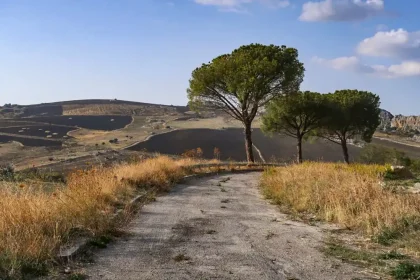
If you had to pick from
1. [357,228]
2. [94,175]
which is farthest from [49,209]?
[357,228]

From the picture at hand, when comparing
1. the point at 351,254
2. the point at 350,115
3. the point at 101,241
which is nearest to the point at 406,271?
the point at 351,254

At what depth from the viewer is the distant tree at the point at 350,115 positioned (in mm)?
44969

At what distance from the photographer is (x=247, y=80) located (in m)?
33.1

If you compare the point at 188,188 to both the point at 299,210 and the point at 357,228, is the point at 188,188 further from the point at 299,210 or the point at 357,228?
the point at 357,228

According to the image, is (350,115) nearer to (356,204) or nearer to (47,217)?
(356,204)

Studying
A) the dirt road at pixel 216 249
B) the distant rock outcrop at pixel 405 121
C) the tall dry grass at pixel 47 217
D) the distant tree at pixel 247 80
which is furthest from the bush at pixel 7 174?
the distant rock outcrop at pixel 405 121

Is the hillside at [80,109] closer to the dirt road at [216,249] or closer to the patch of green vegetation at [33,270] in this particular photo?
the dirt road at [216,249]

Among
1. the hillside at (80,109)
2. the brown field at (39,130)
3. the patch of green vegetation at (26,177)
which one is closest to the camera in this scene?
the patch of green vegetation at (26,177)

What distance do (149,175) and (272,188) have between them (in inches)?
176

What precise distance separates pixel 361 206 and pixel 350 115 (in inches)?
1557

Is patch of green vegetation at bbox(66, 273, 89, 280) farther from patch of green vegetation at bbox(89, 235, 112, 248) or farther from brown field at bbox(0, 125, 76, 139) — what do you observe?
brown field at bbox(0, 125, 76, 139)

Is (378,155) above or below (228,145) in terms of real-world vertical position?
above

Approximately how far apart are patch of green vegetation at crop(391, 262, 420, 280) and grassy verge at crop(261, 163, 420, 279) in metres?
0.04

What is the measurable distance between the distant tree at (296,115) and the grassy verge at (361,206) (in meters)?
29.7
